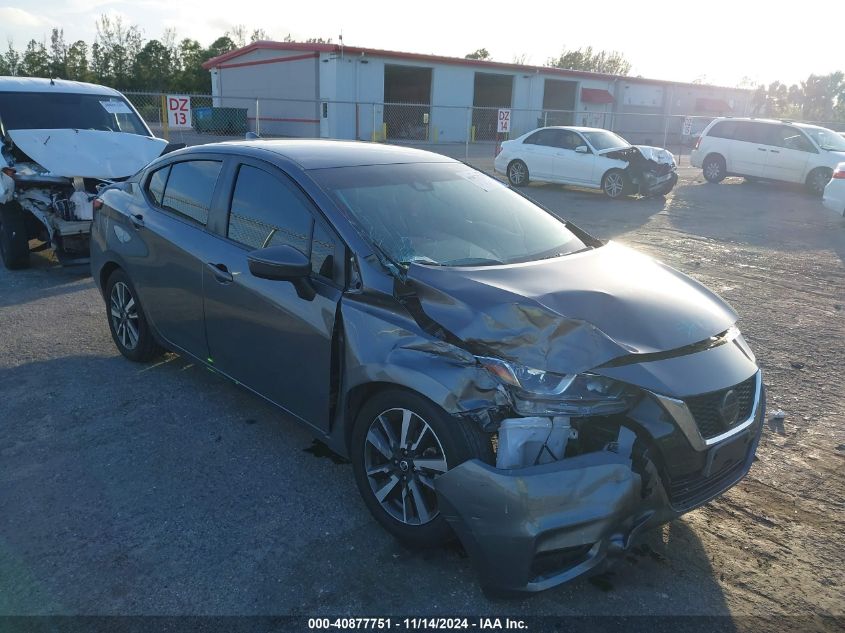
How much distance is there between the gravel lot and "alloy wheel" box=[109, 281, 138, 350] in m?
0.23

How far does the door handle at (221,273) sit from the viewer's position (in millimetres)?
4055

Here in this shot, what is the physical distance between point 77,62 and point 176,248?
175 feet

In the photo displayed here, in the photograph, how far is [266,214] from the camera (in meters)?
3.95

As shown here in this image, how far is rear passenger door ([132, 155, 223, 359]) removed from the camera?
14.4 feet

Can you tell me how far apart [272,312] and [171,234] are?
1.32 meters

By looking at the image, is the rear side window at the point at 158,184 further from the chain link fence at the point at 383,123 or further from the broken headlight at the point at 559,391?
the chain link fence at the point at 383,123

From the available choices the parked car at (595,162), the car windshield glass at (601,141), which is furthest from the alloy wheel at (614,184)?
the car windshield glass at (601,141)

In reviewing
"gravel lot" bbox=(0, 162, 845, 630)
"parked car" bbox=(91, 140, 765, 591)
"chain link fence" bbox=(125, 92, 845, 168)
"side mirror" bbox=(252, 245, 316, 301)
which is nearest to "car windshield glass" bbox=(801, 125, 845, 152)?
"chain link fence" bbox=(125, 92, 845, 168)

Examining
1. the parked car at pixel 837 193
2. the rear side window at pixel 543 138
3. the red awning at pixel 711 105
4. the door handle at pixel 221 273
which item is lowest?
the parked car at pixel 837 193

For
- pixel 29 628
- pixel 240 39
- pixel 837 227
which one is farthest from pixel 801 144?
pixel 240 39

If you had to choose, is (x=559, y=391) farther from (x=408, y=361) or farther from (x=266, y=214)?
(x=266, y=214)

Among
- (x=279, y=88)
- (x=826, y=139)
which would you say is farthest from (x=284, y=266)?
(x=279, y=88)

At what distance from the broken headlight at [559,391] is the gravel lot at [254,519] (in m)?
0.82

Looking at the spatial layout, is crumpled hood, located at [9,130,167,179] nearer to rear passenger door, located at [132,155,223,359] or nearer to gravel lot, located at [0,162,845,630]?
gravel lot, located at [0,162,845,630]
